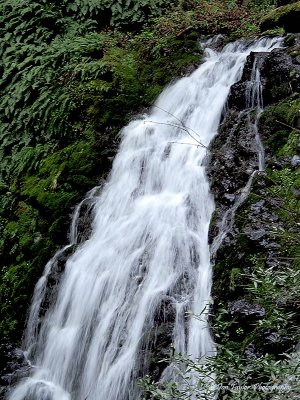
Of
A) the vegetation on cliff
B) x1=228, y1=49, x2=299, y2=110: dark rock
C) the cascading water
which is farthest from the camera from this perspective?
x1=228, y1=49, x2=299, y2=110: dark rock

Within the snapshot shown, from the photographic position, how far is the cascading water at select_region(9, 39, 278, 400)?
6.12 m

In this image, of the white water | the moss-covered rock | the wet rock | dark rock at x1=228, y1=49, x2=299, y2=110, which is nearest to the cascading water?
the wet rock

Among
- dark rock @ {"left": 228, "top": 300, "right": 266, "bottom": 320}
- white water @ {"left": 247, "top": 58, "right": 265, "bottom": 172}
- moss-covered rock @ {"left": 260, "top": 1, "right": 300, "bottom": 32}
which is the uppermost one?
moss-covered rock @ {"left": 260, "top": 1, "right": 300, "bottom": 32}

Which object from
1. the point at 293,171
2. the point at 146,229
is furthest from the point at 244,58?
the point at 146,229

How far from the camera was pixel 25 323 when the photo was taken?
7863 millimetres

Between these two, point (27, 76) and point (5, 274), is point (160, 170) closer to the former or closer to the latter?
point (5, 274)

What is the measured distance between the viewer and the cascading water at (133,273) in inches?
241

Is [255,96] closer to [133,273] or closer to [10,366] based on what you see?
[133,273]

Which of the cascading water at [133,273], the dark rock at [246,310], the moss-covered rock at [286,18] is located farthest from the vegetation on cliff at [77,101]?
the cascading water at [133,273]

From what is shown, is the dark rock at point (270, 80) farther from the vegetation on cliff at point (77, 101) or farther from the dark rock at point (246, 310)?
the dark rock at point (246, 310)

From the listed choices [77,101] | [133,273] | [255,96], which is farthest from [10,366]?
[255,96]

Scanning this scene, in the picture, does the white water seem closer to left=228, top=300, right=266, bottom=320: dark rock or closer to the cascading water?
the cascading water

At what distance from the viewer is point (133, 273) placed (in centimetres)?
691

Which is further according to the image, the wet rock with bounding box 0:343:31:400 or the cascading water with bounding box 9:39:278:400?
the wet rock with bounding box 0:343:31:400
